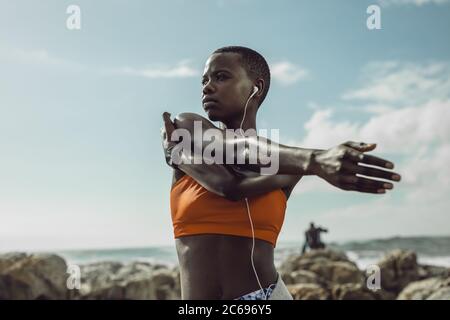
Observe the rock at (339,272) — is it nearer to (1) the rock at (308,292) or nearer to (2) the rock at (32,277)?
(1) the rock at (308,292)

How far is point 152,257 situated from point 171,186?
43557mm

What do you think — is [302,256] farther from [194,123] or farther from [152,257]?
[152,257]

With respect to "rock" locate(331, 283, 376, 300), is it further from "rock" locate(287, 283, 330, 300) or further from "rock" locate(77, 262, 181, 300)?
"rock" locate(77, 262, 181, 300)

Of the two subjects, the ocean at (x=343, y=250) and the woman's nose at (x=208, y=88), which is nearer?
the woman's nose at (x=208, y=88)

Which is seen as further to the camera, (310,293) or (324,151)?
(310,293)

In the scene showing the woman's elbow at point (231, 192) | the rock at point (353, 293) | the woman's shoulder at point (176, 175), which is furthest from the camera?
the rock at point (353, 293)

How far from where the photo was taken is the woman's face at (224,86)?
7.40 feet

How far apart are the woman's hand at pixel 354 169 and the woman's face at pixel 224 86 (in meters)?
0.81

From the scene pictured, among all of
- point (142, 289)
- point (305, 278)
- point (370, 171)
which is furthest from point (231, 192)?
point (305, 278)

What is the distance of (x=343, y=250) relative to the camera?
43.3 meters

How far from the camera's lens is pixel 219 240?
2.04 metres

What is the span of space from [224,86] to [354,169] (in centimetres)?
91

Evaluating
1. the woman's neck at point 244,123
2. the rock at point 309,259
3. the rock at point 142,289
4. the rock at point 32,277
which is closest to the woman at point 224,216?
the woman's neck at point 244,123
